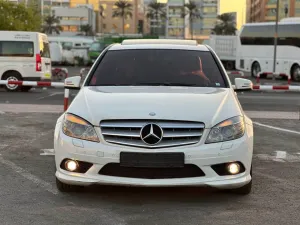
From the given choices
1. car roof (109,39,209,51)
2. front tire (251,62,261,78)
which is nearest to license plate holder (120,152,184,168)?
car roof (109,39,209,51)

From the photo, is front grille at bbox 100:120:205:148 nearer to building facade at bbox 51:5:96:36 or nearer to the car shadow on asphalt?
the car shadow on asphalt

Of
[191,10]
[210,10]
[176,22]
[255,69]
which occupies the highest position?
[210,10]

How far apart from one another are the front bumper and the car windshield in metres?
1.22

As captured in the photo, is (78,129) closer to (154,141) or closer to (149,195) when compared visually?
(154,141)

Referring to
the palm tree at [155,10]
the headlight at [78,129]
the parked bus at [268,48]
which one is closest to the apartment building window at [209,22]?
the palm tree at [155,10]

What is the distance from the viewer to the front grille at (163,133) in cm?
461

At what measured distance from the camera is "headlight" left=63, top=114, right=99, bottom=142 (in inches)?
185

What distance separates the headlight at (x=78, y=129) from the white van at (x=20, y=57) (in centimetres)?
1488

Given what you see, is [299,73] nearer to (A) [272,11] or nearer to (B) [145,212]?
(B) [145,212]

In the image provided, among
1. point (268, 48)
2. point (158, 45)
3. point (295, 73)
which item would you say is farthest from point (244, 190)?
point (268, 48)

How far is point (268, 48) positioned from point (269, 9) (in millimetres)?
79419

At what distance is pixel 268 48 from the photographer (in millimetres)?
33000

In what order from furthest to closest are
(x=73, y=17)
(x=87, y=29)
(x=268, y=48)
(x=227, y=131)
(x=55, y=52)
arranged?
(x=73, y=17) < (x=87, y=29) < (x=55, y=52) < (x=268, y=48) < (x=227, y=131)

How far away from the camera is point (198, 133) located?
463 centimetres
